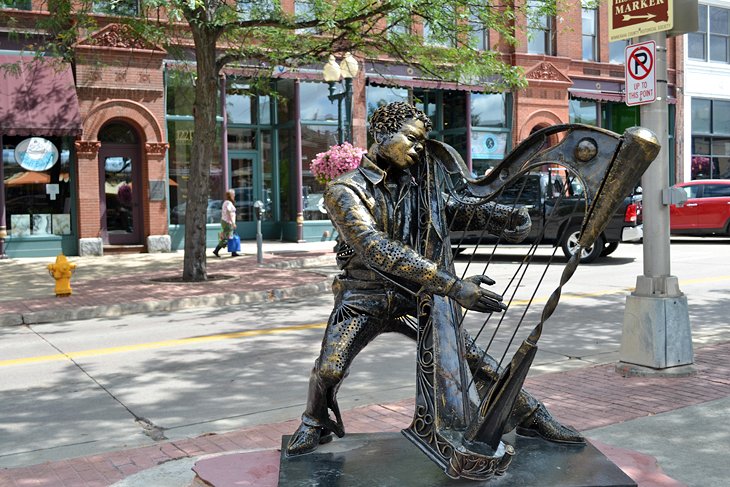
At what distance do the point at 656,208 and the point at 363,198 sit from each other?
4054mm

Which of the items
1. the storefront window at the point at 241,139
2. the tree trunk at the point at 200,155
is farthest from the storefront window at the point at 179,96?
the tree trunk at the point at 200,155

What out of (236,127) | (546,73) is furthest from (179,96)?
(546,73)

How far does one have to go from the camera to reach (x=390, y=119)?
12.0 ft

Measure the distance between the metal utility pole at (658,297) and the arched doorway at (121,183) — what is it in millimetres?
16012

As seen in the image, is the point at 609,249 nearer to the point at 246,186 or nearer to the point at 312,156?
the point at 312,156

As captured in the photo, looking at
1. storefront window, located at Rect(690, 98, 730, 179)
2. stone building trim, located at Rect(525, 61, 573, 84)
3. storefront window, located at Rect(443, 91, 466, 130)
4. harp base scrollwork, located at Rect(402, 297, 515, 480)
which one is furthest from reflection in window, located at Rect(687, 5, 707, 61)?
harp base scrollwork, located at Rect(402, 297, 515, 480)

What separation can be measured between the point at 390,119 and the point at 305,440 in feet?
5.23

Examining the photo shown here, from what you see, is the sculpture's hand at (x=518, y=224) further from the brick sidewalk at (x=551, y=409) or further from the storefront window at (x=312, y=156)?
the storefront window at (x=312, y=156)

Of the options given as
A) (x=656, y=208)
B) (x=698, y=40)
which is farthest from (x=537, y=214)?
(x=698, y=40)

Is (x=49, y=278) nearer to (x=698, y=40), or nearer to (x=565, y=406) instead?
(x=565, y=406)

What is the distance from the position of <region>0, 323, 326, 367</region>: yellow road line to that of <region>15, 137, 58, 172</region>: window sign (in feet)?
39.4

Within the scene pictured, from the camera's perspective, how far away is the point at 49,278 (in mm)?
15352

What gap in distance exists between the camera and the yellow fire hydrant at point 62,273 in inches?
485

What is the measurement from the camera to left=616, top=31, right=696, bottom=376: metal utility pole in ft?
21.7
